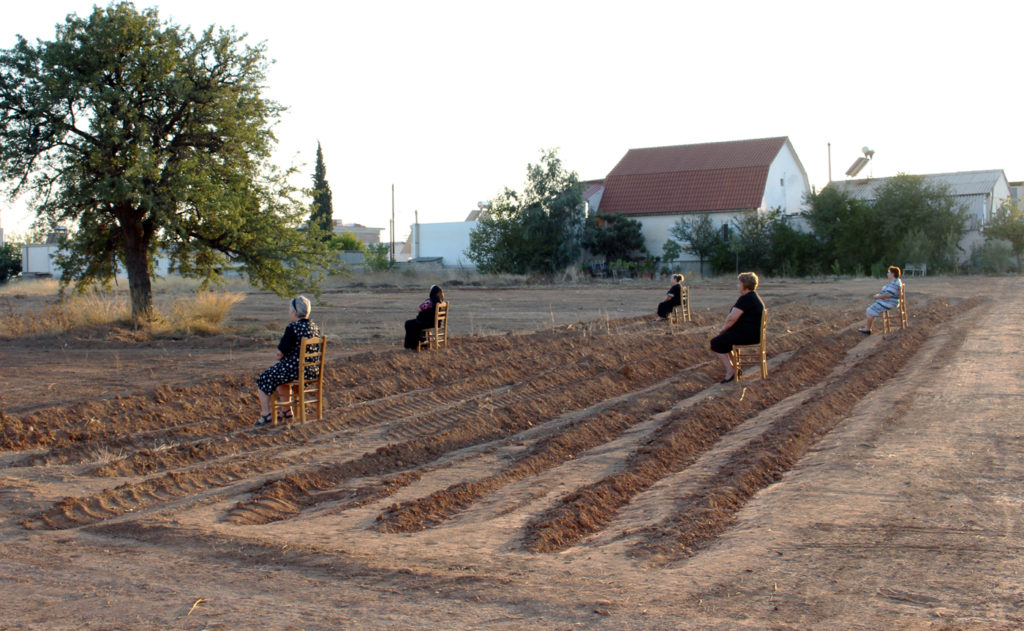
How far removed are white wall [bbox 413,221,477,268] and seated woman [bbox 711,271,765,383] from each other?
53318 mm

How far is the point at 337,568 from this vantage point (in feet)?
17.2

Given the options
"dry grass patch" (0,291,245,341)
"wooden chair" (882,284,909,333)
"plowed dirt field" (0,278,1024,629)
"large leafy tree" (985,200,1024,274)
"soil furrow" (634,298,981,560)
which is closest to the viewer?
"plowed dirt field" (0,278,1024,629)

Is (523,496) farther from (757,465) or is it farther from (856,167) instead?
(856,167)

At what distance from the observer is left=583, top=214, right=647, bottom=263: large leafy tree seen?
52.5m

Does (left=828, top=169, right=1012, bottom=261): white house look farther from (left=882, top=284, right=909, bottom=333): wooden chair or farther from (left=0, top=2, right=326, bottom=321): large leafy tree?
(left=0, top=2, right=326, bottom=321): large leafy tree

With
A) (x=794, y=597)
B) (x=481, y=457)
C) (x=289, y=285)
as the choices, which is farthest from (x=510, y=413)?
(x=289, y=285)

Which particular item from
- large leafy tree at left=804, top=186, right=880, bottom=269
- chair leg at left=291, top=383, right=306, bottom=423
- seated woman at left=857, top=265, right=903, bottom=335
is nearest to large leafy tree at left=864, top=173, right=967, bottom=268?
large leafy tree at left=804, top=186, right=880, bottom=269

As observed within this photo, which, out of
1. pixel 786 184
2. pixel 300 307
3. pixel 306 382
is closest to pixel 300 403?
pixel 306 382

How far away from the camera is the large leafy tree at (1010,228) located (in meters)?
47.2

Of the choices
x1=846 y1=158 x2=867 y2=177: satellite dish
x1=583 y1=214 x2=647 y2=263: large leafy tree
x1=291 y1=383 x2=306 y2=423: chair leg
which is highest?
x1=846 y1=158 x2=867 y2=177: satellite dish

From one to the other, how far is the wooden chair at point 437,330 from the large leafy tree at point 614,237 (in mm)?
36838

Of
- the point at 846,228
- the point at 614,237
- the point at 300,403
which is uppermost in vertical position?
the point at 846,228

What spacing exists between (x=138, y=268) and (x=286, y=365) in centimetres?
1148

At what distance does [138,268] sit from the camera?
1977 centimetres
